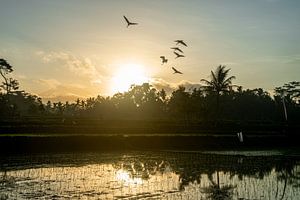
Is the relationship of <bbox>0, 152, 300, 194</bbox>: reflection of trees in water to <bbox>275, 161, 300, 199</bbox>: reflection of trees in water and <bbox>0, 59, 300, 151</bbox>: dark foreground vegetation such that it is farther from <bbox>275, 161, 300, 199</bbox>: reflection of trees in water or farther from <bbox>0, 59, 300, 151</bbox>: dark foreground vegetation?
<bbox>0, 59, 300, 151</bbox>: dark foreground vegetation

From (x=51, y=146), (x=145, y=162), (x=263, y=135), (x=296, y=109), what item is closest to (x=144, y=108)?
(x=296, y=109)

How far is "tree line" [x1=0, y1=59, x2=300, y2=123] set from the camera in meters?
46.5

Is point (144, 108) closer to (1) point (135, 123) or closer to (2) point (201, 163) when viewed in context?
(1) point (135, 123)

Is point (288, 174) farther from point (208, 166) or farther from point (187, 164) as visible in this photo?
point (187, 164)

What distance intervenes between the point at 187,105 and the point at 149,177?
2839cm

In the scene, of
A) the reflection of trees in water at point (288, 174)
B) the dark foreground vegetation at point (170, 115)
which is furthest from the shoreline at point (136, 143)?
the reflection of trees in water at point (288, 174)

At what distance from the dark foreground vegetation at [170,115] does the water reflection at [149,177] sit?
8684 millimetres

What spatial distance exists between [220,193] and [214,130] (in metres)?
24.5

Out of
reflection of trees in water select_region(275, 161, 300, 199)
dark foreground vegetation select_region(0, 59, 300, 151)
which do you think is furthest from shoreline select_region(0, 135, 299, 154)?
reflection of trees in water select_region(275, 161, 300, 199)

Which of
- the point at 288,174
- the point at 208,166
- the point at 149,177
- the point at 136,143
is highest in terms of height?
the point at 136,143

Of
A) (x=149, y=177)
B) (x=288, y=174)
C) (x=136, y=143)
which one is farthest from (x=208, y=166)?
(x=136, y=143)

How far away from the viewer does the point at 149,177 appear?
16.8 meters

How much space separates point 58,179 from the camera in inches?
614

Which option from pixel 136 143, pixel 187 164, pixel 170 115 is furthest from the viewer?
pixel 170 115
